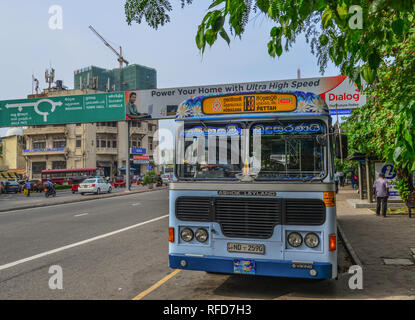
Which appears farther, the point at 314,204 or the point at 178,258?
the point at 178,258

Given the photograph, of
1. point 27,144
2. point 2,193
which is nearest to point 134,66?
point 27,144

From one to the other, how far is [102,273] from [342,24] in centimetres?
568

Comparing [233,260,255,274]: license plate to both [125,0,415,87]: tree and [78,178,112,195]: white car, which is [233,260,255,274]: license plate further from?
[78,178,112,195]: white car

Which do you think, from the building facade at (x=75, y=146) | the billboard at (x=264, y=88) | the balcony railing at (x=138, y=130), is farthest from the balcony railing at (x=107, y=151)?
the billboard at (x=264, y=88)

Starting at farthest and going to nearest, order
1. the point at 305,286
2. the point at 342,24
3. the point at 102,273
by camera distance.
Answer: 1. the point at 102,273
2. the point at 305,286
3. the point at 342,24

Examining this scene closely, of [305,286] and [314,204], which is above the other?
[314,204]

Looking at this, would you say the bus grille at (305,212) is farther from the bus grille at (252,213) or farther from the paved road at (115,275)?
the paved road at (115,275)

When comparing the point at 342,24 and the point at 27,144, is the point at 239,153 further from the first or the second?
the point at 27,144

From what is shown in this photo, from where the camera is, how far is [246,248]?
5.49m

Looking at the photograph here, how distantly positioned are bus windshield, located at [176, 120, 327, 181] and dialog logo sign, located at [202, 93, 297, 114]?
19 cm

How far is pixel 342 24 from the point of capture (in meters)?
3.67

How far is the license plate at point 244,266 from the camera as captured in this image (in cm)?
545

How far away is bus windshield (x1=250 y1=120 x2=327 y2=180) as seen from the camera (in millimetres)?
5559

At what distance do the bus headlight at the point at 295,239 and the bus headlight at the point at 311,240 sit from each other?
0.25 feet
